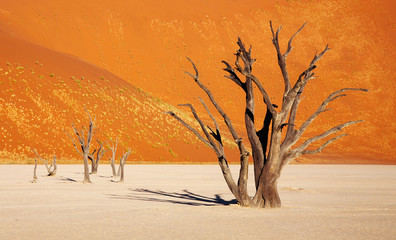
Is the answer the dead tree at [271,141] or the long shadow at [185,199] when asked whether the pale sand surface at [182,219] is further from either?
the dead tree at [271,141]

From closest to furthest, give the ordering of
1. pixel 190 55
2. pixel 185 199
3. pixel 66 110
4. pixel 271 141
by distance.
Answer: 1. pixel 271 141
2. pixel 185 199
3. pixel 66 110
4. pixel 190 55

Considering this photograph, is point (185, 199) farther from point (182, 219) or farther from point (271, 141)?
point (182, 219)

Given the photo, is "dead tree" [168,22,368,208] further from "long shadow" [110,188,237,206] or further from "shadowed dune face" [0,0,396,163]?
"shadowed dune face" [0,0,396,163]

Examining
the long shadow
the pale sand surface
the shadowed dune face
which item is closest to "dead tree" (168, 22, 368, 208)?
the pale sand surface

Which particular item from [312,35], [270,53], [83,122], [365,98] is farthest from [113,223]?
[312,35]

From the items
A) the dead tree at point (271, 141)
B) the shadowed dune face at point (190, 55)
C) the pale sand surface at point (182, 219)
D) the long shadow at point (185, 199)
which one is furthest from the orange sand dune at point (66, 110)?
the dead tree at point (271, 141)

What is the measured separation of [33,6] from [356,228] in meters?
84.2

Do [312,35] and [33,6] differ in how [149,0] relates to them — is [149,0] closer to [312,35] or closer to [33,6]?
[33,6]

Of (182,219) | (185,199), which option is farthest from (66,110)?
(182,219)

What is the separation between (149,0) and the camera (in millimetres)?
94188

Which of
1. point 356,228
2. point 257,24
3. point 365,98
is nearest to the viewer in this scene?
point 356,228

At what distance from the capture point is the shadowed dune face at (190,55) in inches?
2228

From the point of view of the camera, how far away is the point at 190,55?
8319 centimetres

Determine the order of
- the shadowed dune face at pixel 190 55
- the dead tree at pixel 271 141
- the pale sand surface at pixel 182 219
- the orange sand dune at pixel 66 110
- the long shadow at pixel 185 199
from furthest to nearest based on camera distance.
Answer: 1. the shadowed dune face at pixel 190 55
2. the orange sand dune at pixel 66 110
3. the long shadow at pixel 185 199
4. the dead tree at pixel 271 141
5. the pale sand surface at pixel 182 219
